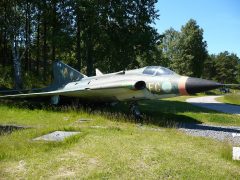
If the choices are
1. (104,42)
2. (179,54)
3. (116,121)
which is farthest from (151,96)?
(179,54)

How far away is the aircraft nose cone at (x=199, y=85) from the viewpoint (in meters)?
11.9

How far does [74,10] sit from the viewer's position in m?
26.4

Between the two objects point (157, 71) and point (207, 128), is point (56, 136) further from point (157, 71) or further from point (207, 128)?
point (207, 128)

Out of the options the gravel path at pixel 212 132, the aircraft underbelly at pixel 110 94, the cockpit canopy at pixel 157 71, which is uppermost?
the cockpit canopy at pixel 157 71

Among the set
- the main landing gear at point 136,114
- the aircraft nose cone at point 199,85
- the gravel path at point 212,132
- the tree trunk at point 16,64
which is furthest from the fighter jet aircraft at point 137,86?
the tree trunk at point 16,64

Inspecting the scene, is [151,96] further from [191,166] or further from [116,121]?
[191,166]

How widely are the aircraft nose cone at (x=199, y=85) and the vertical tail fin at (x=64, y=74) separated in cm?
862

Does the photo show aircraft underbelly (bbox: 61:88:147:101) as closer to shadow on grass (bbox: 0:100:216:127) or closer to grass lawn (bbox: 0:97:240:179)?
shadow on grass (bbox: 0:100:216:127)

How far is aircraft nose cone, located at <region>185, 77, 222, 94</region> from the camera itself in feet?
39.2

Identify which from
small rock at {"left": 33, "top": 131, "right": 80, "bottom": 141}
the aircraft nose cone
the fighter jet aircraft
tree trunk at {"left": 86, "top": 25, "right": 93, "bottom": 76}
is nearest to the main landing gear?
the fighter jet aircraft

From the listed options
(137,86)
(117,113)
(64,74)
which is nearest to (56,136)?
(137,86)

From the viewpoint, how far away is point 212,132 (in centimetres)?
1271

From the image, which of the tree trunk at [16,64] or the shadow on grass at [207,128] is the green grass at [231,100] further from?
the tree trunk at [16,64]

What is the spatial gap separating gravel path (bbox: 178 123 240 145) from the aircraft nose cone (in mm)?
1632
